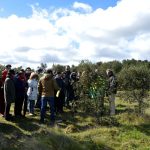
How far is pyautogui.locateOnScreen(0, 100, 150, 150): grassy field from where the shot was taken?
13.0 m

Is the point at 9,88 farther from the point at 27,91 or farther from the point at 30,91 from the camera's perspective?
the point at 27,91

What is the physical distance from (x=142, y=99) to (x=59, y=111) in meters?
3.96

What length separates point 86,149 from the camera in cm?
1347

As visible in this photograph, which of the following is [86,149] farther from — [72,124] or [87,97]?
[87,97]

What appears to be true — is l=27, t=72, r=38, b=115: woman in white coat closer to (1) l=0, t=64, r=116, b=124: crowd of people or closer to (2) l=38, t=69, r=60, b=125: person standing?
(1) l=0, t=64, r=116, b=124: crowd of people

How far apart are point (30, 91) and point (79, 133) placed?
354cm

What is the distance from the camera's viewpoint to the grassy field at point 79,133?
13.0 metres

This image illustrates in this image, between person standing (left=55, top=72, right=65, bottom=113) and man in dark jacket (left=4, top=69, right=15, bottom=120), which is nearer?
man in dark jacket (left=4, top=69, right=15, bottom=120)

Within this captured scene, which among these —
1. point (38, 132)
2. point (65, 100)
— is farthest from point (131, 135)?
point (65, 100)

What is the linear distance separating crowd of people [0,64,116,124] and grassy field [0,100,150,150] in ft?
1.74

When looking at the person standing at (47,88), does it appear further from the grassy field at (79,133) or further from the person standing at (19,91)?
the person standing at (19,91)

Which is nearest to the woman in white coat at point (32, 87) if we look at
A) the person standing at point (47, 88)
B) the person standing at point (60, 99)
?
the person standing at point (47, 88)


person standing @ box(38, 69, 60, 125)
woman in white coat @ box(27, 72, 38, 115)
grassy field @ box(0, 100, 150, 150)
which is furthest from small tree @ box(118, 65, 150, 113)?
woman in white coat @ box(27, 72, 38, 115)

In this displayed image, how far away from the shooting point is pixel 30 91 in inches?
687
